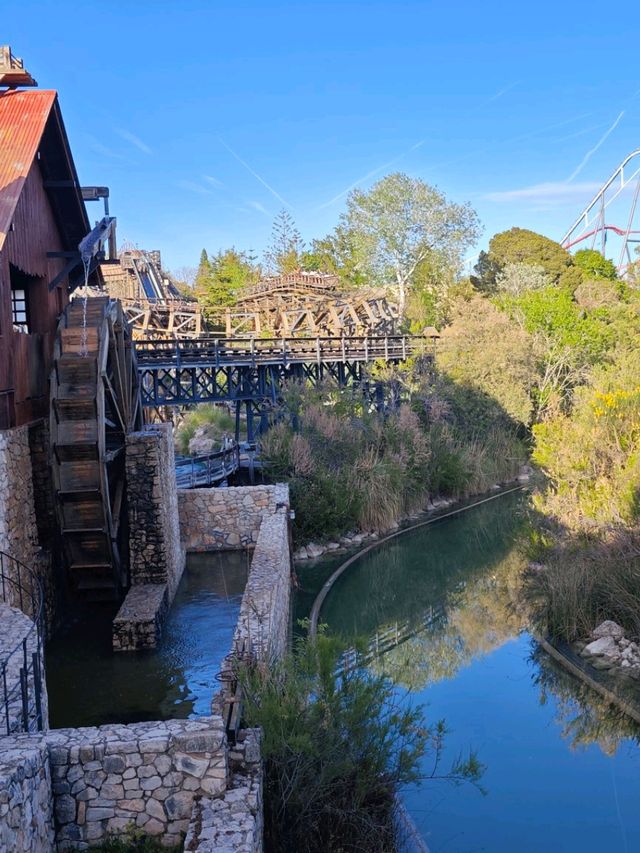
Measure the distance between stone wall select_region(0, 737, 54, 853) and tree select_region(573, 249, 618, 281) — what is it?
131ft

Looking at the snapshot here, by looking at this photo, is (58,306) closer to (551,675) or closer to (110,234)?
(110,234)

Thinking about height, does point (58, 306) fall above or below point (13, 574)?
above

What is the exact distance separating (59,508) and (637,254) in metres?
43.1

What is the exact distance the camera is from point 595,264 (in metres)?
41.0

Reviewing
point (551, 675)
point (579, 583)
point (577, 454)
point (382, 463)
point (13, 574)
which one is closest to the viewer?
point (13, 574)

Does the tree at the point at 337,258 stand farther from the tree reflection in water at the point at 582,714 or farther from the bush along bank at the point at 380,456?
the tree reflection in water at the point at 582,714

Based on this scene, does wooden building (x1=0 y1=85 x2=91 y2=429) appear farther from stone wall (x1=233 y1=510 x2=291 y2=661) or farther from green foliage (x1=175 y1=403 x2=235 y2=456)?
green foliage (x1=175 y1=403 x2=235 y2=456)

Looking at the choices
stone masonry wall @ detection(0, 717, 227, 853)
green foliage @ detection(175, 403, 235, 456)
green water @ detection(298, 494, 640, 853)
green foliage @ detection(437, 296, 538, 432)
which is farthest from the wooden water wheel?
green foliage @ detection(175, 403, 235, 456)

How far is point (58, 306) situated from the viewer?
1249 cm

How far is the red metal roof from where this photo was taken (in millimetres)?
9547

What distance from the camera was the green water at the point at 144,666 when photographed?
8.52 m

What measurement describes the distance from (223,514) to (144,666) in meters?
5.10

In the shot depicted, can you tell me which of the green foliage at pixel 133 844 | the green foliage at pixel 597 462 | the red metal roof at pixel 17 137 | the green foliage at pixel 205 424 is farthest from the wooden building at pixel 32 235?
the green foliage at pixel 205 424

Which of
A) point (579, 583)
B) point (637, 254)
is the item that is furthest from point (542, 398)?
point (637, 254)
